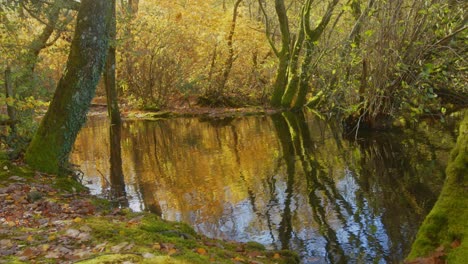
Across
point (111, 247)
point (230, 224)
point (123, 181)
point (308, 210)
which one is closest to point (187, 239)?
point (111, 247)

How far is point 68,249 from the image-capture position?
408cm

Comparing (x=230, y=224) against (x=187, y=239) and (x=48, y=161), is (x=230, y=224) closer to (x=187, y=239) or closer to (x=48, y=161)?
(x=187, y=239)

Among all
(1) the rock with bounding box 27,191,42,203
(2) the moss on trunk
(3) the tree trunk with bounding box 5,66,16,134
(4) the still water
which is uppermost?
(3) the tree trunk with bounding box 5,66,16,134

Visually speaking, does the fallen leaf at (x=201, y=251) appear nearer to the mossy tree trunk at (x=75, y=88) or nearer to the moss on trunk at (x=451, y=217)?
the moss on trunk at (x=451, y=217)

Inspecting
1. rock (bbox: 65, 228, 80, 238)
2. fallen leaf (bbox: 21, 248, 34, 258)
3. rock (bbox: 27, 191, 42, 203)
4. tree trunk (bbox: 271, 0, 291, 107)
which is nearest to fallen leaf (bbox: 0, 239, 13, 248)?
fallen leaf (bbox: 21, 248, 34, 258)

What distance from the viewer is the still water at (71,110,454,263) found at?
641 cm

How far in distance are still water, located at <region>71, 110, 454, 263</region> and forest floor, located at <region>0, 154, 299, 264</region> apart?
103 cm

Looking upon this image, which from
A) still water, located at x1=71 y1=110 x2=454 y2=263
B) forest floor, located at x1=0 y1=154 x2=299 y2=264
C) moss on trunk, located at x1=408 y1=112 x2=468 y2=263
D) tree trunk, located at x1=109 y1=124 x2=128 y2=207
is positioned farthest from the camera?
tree trunk, located at x1=109 y1=124 x2=128 y2=207

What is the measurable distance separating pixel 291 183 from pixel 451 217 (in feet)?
19.0

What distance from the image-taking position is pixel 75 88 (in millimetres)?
8367

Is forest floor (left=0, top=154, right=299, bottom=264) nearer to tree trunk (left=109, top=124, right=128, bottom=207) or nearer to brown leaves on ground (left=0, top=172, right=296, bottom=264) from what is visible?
brown leaves on ground (left=0, top=172, right=296, bottom=264)

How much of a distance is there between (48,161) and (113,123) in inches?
555

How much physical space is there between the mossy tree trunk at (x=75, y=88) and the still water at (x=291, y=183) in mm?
1587

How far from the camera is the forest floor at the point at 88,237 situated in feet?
12.7
